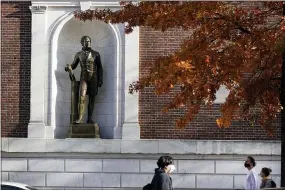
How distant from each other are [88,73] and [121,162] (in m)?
2.49

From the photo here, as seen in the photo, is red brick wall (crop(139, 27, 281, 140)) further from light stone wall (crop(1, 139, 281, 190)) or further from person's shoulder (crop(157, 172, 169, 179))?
person's shoulder (crop(157, 172, 169, 179))

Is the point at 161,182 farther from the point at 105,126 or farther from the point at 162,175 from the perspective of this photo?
the point at 105,126

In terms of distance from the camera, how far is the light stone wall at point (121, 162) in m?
19.4

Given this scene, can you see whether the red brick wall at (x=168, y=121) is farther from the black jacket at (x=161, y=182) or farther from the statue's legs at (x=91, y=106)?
the black jacket at (x=161, y=182)

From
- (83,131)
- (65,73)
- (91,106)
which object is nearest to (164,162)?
(83,131)

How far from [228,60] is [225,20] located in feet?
2.44

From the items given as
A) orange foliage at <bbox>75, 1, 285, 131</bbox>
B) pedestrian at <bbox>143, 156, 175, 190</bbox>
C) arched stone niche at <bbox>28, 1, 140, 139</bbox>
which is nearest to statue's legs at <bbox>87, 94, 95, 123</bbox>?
arched stone niche at <bbox>28, 1, 140, 139</bbox>

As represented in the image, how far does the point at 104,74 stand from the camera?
20.4m

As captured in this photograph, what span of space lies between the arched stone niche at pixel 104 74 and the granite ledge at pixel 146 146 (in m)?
0.58

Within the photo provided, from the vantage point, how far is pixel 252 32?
45.5 feet

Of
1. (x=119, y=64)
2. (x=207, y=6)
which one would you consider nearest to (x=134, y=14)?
(x=207, y=6)

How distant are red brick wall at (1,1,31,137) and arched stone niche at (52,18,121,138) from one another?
2.58ft

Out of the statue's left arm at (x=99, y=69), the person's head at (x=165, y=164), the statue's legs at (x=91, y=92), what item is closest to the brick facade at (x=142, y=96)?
the statue's left arm at (x=99, y=69)

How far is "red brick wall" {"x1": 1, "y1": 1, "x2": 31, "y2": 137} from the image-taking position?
1994 cm
